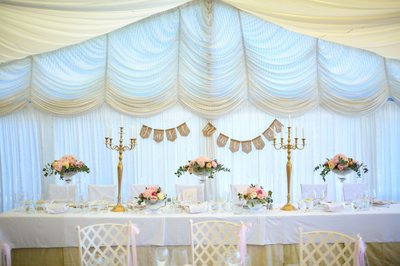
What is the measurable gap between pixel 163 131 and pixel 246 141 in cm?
165

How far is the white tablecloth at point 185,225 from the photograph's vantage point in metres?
5.07

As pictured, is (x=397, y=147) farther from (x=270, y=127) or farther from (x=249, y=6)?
(x=249, y=6)

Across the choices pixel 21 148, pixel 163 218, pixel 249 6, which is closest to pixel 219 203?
pixel 163 218

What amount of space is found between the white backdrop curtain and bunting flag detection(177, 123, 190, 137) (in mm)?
104

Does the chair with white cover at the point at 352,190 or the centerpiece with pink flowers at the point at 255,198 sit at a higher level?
the centerpiece with pink flowers at the point at 255,198

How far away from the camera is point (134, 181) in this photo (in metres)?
8.20

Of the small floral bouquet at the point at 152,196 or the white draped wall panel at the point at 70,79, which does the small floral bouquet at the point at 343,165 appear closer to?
the small floral bouquet at the point at 152,196

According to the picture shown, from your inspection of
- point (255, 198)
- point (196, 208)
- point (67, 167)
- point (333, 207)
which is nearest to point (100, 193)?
point (67, 167)

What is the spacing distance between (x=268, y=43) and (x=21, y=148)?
17.4ft

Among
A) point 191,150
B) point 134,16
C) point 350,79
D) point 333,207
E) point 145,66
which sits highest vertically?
point 134,16

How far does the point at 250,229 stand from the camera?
5.05m

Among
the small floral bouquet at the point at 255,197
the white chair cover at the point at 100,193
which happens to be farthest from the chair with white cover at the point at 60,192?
the small floral bouquet at the point at 255,197

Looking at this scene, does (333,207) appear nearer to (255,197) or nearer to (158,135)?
(255,197)

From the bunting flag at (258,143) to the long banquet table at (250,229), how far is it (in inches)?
118
